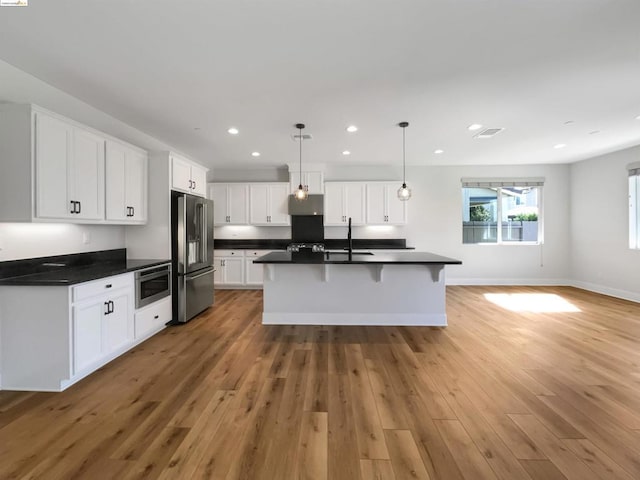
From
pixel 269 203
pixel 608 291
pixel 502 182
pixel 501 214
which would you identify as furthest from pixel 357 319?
pixel 608 291

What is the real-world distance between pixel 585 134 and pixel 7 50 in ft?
22.2

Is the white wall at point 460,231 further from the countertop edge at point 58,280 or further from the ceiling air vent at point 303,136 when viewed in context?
the countertop edge at point 58,280

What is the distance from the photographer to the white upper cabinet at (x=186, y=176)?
3914mm

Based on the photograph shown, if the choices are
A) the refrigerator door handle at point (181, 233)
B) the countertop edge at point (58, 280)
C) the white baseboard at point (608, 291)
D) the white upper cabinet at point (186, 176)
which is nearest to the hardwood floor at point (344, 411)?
the countertop edge at point (58, 280)

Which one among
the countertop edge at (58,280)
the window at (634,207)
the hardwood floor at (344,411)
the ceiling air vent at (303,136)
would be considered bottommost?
the hardwood floor at (344,411)

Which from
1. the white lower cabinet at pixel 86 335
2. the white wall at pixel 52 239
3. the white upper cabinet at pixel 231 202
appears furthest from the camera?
the white upper cabinet at pixel 231 202

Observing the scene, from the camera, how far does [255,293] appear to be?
→ 584 cm

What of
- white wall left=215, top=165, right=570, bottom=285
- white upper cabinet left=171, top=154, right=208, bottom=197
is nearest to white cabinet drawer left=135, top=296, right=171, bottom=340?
white upper cabinet left=171, top=154, right=208, bottom=197

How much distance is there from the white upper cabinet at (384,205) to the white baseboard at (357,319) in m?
2.75

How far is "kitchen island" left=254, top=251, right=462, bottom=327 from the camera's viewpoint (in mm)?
3850

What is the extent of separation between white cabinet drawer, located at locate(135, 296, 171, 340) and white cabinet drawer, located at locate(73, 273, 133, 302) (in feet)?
1.35

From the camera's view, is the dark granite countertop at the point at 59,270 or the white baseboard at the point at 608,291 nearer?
the dark granite countertop at the point at 59,270

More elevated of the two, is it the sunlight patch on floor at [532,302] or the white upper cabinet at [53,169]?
the white upper cabinet at [53,169]

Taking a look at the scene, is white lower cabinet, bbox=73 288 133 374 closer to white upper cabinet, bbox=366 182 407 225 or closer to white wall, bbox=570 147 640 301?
white upper cabinet, bbox=366 182 407 225
